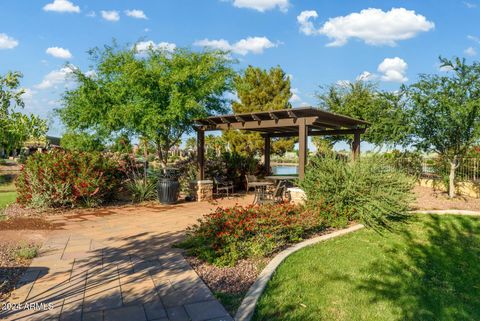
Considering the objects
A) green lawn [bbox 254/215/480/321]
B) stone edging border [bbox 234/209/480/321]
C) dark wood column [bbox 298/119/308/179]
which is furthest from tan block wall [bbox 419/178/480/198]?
stone edging border [bbox 234/209/480/321]

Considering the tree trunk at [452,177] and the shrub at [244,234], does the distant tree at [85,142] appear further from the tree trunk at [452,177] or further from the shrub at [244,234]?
the tree trunk at [452,177]

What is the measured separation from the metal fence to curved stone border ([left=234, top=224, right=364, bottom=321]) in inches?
347

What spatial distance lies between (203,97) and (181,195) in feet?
12.3

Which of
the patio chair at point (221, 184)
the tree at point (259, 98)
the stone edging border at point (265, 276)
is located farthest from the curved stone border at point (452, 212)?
the tree at point (259, 98)

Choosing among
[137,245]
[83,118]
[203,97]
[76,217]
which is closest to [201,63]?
[203,97]

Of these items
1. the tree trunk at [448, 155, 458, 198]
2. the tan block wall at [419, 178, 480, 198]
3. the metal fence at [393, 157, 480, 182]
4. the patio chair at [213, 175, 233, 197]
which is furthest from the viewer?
the patio chair at [213, 175, 233, 197]

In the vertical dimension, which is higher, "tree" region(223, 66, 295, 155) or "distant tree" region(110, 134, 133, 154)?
"tree" region(223, 66, 295, 155)

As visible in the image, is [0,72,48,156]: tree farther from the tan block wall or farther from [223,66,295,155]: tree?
[223,66,295,155]: tree

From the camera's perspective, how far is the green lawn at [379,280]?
3.72m

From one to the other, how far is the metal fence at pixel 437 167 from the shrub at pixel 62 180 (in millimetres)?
11906

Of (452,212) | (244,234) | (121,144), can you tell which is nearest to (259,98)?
(121,144)

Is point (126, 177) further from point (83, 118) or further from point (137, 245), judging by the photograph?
point (137, 245)

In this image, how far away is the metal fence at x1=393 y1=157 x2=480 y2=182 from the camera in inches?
496

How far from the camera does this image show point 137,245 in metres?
5.97
